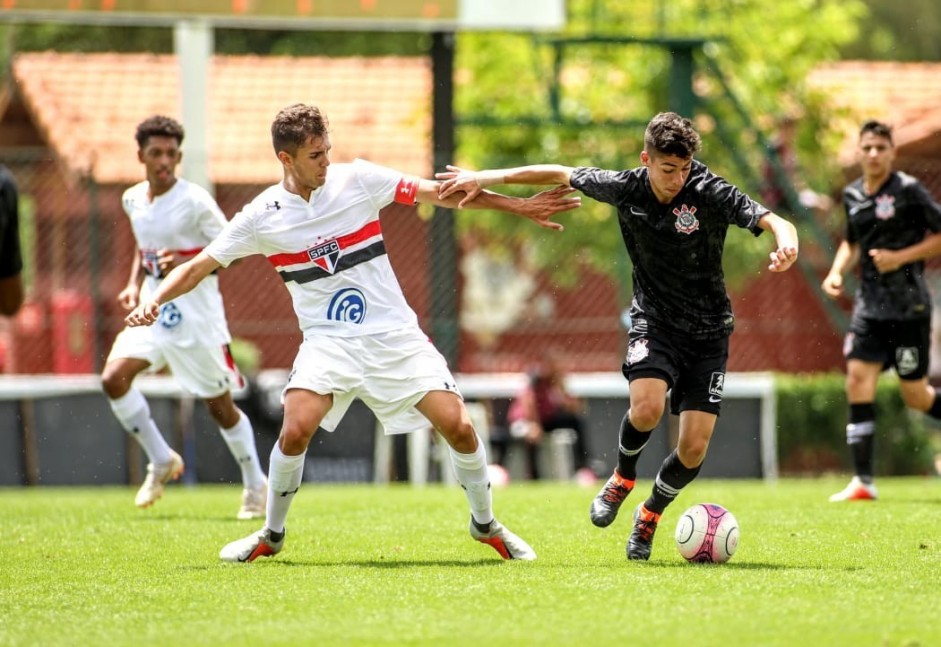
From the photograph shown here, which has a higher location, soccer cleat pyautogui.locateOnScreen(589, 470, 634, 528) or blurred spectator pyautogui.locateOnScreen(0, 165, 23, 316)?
blurred spectator pyautogui.locateOnScreen(0, 165, 23, 316)

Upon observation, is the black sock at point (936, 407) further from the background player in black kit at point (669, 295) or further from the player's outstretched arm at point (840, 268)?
the background player in black kit at point (669, 295)

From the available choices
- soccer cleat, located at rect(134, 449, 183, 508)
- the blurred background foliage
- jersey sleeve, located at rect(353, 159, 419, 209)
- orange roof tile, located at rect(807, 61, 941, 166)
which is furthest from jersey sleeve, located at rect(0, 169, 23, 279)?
orange roof tile, located at rect(807, 61, 941, 166)

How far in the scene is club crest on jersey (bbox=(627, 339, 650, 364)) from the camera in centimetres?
719

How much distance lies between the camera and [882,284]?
10.6 metres

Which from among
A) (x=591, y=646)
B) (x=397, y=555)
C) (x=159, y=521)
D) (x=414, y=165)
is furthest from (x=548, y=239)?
(x=591, y=646)

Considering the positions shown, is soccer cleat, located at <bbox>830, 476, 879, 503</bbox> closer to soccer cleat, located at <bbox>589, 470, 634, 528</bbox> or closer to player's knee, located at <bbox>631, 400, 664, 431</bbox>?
soccer cleat, located at <bbox>589, 470, 634, 528</bbox>

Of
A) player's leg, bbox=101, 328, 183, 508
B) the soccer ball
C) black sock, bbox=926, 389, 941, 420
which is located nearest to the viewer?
the soccer ball

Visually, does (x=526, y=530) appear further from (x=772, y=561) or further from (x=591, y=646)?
(x=591, y=646)

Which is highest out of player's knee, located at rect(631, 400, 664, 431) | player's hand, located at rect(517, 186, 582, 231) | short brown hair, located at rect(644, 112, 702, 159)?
short brown hair, located at rect(644, 112, 702, 159)

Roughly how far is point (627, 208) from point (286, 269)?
1678 mm

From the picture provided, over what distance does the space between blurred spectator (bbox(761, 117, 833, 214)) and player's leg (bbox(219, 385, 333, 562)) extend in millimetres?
10016

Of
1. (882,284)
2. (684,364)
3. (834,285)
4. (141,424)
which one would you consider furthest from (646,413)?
(141,424)

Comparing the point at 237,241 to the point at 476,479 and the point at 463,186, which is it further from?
the point at 476,479

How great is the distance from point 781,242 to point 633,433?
1254 millimetres
